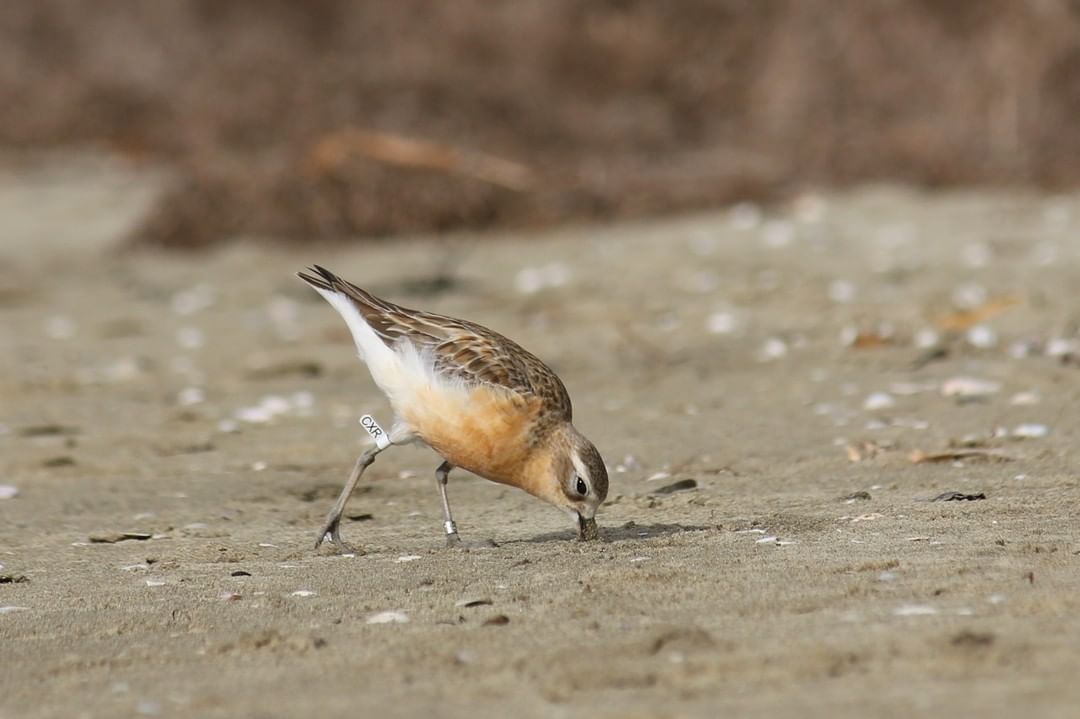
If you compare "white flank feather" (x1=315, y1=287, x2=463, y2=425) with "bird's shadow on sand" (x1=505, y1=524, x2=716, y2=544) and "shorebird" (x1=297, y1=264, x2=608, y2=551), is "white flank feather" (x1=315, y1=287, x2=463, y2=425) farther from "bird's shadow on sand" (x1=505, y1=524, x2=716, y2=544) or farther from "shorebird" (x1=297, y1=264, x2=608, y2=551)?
"bird's shadow on sand" (x1=505, y1=524, x2=716, y2=544)

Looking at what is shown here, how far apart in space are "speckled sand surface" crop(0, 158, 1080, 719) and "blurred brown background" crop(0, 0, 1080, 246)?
4.42 ft

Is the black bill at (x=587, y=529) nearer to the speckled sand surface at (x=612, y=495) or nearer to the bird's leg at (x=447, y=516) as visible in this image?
the speckled sand surface at (x=612, y=495)

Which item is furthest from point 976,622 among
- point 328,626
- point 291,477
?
point 291,477

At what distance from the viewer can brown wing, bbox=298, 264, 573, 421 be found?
645cm

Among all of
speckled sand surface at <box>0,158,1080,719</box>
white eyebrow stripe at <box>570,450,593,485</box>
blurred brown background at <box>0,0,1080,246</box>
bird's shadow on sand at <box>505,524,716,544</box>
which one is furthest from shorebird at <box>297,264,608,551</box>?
blurred brown background at <box>0,0,1080,246</box>

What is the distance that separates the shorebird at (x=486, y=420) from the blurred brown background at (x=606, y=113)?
32.0 ft

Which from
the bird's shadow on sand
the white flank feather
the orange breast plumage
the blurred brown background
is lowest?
the bird's shadow on sand

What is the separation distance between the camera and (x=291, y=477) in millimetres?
7863

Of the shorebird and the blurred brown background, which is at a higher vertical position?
the blurred brown background

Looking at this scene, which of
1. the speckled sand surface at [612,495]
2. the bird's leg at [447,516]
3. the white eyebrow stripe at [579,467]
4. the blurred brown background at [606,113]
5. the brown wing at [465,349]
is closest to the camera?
the speckled sand surface at [612,495]

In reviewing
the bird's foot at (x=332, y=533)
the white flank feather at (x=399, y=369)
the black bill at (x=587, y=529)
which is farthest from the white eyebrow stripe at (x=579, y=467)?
the bird's foot at (x=332, y=533)

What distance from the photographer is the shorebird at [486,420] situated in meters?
6.26

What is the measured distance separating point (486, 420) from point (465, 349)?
1.17 ft

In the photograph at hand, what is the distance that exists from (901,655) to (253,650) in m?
1.72
